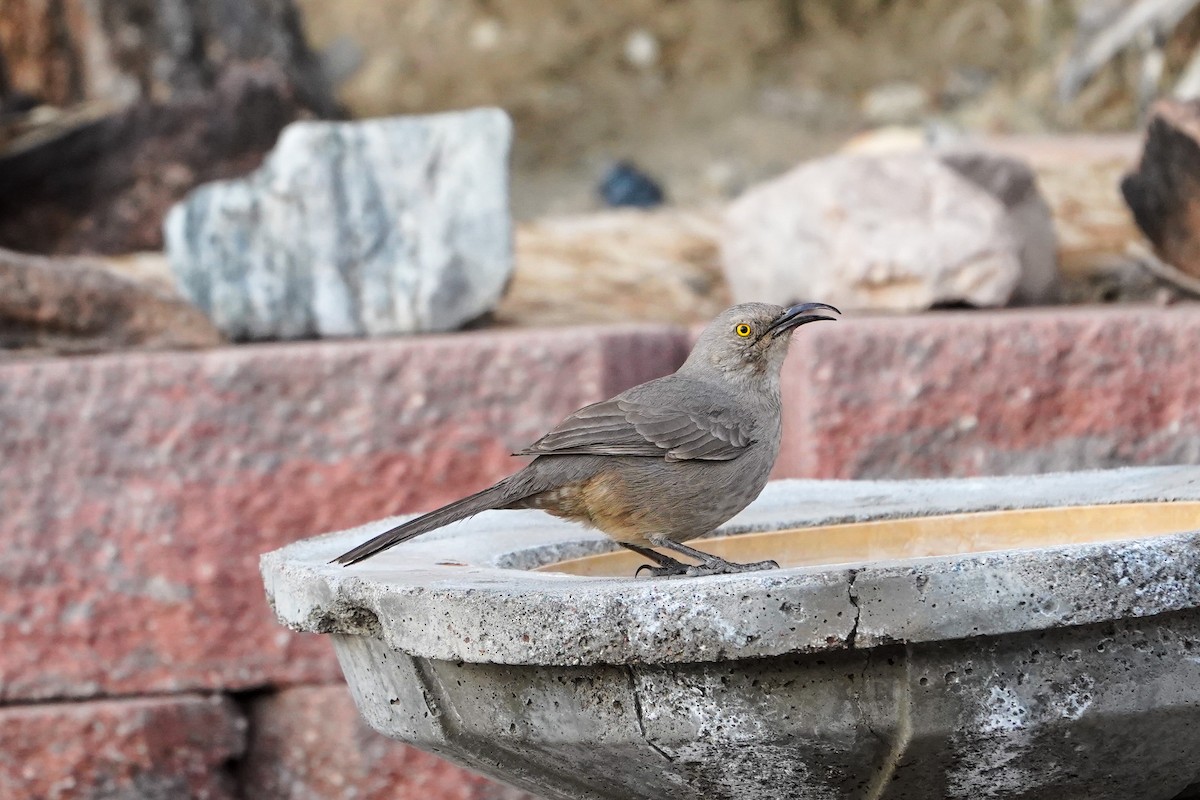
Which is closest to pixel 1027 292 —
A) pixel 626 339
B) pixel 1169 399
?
pixel 1169 399

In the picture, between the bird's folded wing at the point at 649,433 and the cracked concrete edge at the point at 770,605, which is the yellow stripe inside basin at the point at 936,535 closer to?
the bird's folded wing at the point at 649,433

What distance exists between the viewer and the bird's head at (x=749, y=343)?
2.51 m

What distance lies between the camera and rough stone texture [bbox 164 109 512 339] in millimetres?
3883

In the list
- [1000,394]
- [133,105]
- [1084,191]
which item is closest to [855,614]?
[1000,394]

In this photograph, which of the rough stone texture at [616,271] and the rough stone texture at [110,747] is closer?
the rough stone texture at [110,747]

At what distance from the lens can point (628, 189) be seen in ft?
24.7

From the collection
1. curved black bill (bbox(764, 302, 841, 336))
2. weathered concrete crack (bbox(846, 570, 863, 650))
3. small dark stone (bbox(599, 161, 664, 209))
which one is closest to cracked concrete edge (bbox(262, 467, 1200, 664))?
weathered concrete crack (bbox(846, 570, 863, 650))

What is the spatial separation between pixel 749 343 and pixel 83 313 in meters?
2.00

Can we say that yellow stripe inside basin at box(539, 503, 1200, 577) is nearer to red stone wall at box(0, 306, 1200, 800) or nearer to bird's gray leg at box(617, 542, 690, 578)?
bird's gray leg at box(617, 542, 690, 578)

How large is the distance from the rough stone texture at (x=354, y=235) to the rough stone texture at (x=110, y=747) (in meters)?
1.06

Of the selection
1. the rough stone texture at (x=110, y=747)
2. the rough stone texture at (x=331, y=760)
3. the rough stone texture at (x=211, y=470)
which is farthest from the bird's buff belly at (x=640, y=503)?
the rough stone texture at (x=110, y=747)

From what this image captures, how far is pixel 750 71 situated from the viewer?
927cm

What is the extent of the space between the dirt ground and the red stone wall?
18.3 ft

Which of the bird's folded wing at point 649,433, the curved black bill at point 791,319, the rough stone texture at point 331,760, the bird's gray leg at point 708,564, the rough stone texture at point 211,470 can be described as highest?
the curved black bill at point 791,319
